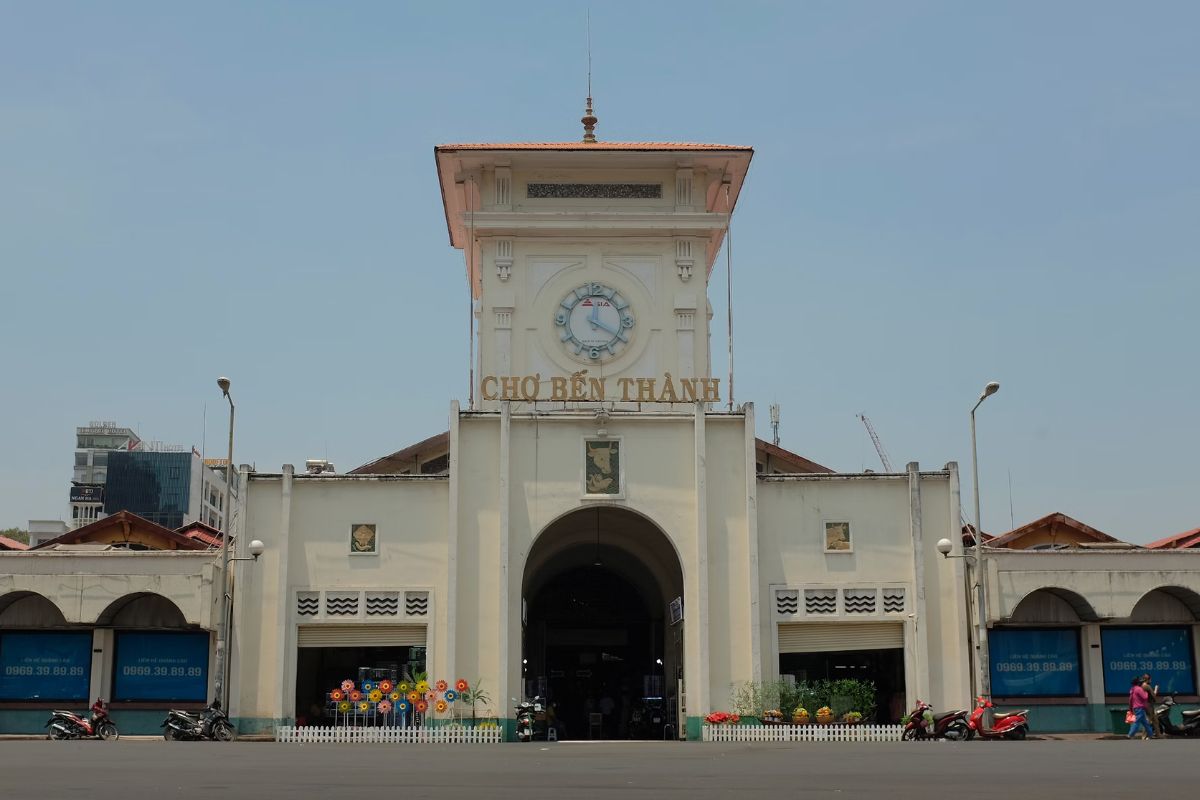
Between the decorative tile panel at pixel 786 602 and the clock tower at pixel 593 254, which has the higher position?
the clock tower at pixel 593 254

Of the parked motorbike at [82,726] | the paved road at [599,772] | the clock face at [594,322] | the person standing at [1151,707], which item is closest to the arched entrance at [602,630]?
the clock face at [594,322]

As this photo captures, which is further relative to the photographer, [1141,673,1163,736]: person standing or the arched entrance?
the arched entrance

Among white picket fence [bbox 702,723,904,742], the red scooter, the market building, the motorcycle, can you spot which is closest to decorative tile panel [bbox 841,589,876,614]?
the market building

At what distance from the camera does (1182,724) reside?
3322 centimetres

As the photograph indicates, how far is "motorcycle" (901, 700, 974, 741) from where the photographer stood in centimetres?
3070

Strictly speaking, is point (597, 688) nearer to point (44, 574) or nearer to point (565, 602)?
point (565, 602)

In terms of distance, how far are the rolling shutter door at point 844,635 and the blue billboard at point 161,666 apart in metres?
14.9

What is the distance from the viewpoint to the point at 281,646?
108 ft

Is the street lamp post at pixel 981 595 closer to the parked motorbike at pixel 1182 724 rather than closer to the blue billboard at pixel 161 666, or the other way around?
the parked motorbike at pixel 1182 724

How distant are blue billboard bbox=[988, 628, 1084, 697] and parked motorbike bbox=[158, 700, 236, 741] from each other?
1887 centimetres

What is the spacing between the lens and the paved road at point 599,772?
1464 centimetres

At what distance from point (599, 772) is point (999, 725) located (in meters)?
15.4

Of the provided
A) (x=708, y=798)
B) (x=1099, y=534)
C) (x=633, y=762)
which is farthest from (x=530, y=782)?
(x=1099, y=534)

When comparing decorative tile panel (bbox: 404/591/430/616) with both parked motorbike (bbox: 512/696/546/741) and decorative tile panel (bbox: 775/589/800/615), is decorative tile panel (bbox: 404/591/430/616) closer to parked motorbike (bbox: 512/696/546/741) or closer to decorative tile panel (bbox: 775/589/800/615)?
parked motorbike (bbox: 512/696/546/741)
